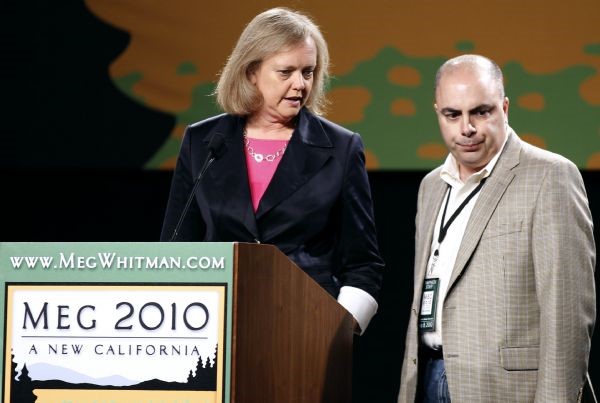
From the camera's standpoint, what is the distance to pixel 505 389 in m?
2.31

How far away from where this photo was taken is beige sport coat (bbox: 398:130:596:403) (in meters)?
2.25

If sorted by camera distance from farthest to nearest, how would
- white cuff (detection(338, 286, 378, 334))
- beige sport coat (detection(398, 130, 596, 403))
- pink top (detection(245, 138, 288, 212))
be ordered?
1. pink top (detection(245, 138, 288, 212))
2. white cuff (detection(338, 286, 378, 334))
3. beige sport coat (detection(398, 130, 596, 403))

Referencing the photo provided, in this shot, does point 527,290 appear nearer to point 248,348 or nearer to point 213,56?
point 248,348

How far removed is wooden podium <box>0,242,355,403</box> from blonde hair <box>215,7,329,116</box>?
32.8 inches

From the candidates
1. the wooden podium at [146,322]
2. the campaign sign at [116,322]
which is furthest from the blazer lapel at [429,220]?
the campaign sign at [116,322]

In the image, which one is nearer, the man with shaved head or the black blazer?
the man with shaved head

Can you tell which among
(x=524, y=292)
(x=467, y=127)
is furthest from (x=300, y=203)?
(x=524, y=292)

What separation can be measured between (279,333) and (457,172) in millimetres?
865

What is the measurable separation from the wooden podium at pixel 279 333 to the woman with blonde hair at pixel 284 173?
0.36 metres

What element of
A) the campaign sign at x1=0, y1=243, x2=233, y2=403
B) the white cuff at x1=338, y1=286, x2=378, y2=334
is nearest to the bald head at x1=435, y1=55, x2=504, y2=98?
the white cuff at x1=338, y1=286, x2=378, y2=334

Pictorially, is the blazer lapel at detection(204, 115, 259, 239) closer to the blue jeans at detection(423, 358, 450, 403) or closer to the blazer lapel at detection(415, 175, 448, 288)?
the blazer lapel at detection(415, 175, 448, 288)

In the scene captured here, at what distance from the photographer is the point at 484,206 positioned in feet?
7.93

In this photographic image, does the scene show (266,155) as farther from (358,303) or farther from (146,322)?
(146,322)

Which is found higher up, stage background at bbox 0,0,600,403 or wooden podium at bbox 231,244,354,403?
stage background at bbox 0,0,600,403
